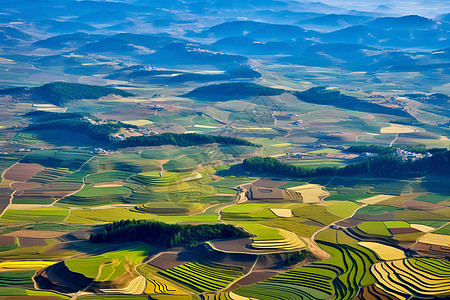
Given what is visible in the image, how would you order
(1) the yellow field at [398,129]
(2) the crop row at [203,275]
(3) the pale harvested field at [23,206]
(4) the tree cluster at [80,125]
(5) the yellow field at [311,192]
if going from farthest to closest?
(1) the yellow field at [398,129] < (4) the tree cluster at [80,125] < (5) the yellow field at [311,192] < (3) the pale harvested field at [23,206] < (2) the crop row at [203,275]

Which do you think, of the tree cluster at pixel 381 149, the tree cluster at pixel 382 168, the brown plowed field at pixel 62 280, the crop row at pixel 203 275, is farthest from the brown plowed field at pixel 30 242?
the tree cluster at pixel 381 149

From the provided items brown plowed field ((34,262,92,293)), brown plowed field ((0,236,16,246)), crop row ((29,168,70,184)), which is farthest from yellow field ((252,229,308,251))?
crop row ((29,168,70,184))

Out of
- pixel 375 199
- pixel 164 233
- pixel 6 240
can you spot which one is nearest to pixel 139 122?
pixel 375 199

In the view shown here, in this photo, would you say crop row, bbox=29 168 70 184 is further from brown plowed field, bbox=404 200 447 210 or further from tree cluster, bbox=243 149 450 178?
brown plowed field, bbox=404 200 447 210

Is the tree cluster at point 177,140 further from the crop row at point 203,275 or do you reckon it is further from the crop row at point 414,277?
the crop row at point 414,277

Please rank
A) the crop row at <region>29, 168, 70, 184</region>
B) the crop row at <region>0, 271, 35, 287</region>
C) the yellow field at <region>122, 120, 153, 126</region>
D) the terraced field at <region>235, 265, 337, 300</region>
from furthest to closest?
1. the yellow field at <region>122, 120, 153, 126</region>
2. the crop row at <region>29, 168, 70, 184</region>
3. the crop row at <region>0, 271, 35, 287</region>
4. the terraced field at <region>235, 265, 337, 300</region>

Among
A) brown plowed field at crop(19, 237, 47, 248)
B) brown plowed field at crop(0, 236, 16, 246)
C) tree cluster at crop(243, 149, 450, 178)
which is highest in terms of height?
tree cluster at crop(243, 149, 450, 178)
